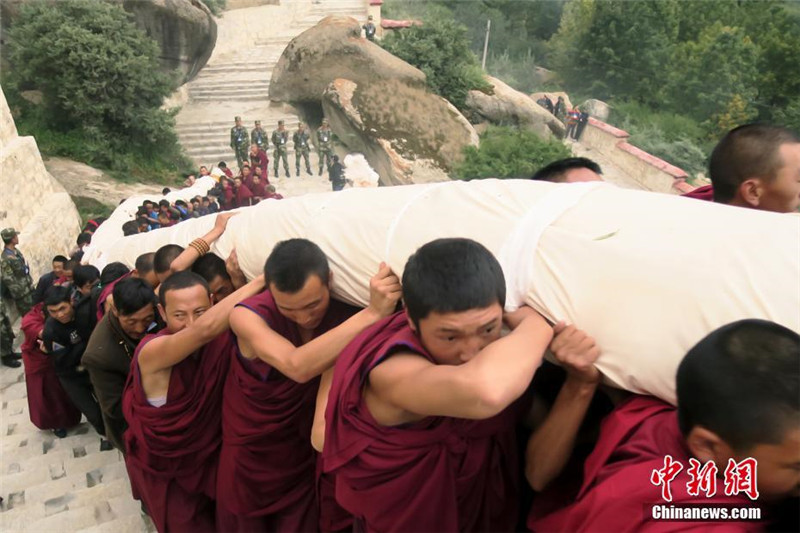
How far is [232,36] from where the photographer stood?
2095 cm

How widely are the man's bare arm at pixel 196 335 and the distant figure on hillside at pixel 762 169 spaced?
1.71m

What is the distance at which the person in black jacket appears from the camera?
11.5ft

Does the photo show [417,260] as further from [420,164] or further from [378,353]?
[420,164]

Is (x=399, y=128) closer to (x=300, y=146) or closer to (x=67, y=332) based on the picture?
(x=300, y=146)

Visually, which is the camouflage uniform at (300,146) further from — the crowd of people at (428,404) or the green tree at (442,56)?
the crowd of people at (428,404)

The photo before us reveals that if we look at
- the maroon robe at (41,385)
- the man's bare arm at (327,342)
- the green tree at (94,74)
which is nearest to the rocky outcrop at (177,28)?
the green tree at (94,74)

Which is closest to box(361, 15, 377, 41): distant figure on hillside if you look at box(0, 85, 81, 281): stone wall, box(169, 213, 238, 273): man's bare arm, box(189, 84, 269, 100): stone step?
box(189, 84, 269, 100): stone step

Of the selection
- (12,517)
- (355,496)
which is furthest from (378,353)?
(12,517)

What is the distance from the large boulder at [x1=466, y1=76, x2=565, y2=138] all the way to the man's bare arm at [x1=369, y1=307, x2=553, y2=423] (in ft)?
55.9

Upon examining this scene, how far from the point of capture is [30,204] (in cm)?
821

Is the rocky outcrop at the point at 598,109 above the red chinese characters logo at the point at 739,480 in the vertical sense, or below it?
below

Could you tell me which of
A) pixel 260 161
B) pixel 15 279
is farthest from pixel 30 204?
pixel 260 161

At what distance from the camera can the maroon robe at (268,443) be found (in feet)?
6.78

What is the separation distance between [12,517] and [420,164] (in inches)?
480
